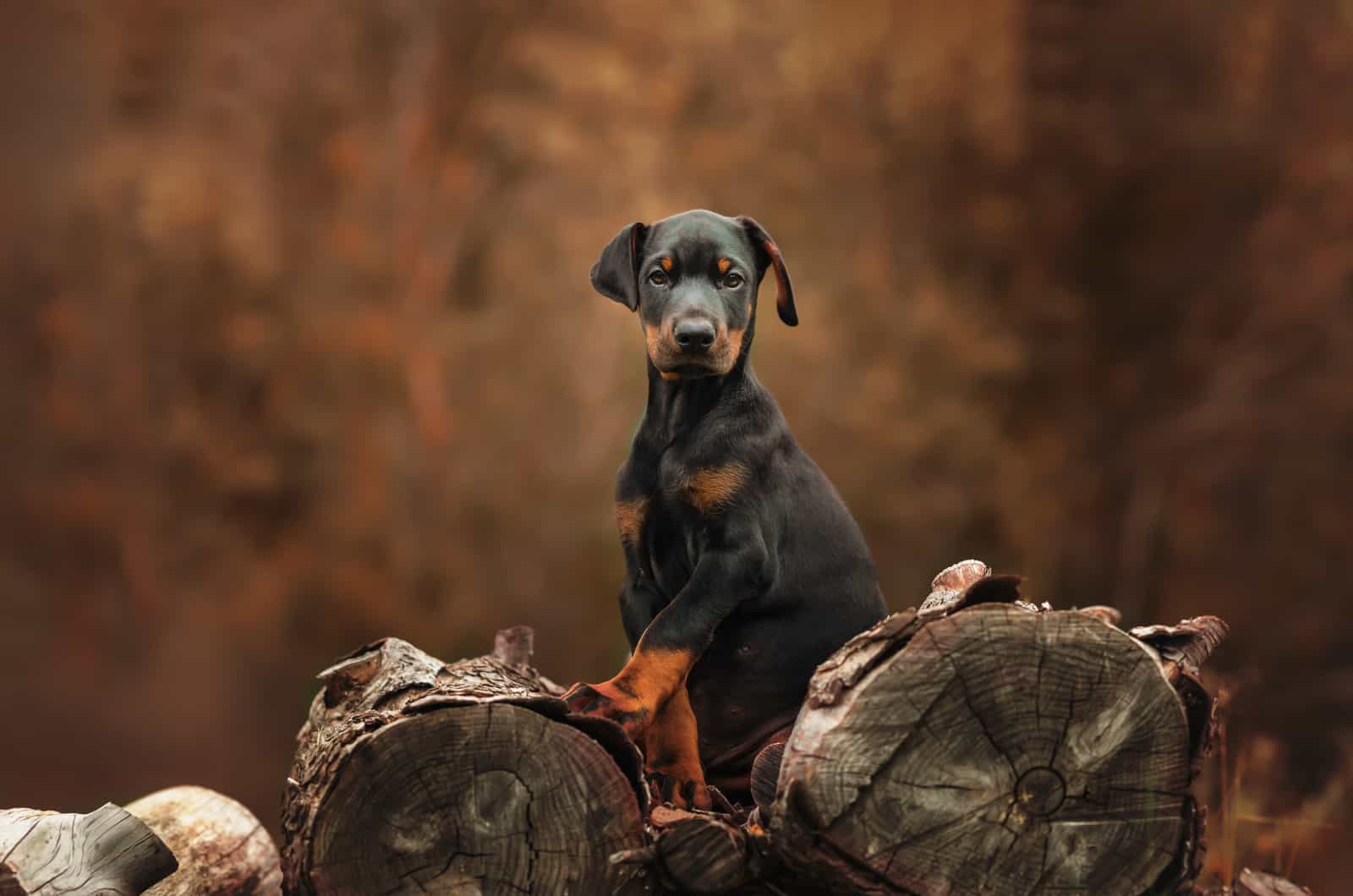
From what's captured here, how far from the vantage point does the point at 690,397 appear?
3326 mm

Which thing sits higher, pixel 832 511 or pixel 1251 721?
pixel 832 511

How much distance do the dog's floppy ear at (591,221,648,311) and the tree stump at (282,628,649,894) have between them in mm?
1160

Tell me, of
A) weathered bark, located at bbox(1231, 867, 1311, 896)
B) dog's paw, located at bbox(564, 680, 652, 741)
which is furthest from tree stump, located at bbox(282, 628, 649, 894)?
weathered bark, located at bbox(1231, 867, 1311, 896)

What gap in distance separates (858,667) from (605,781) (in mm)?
566

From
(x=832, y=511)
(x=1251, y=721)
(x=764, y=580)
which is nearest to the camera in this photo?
(x=764, y=580)

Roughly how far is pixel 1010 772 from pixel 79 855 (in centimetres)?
215

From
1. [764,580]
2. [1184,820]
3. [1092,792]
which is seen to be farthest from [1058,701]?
[764,580]

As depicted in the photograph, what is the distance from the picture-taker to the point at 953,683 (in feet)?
8.48

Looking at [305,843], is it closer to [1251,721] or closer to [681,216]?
[681,216]

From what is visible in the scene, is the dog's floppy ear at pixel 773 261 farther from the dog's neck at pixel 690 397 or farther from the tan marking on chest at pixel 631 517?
the tan marking on chest at pixel 631 517

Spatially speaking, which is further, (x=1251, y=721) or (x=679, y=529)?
(x=1251, y=721)

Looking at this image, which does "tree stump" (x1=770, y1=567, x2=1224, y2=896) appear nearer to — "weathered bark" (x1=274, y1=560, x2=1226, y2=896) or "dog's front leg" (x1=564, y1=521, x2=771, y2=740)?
"weathered bark" (x1=274, y1=560, x2=1226, y2=896)

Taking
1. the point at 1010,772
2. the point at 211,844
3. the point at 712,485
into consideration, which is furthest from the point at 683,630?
the point at 211,844

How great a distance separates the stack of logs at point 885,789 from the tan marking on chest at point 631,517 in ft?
2.45
